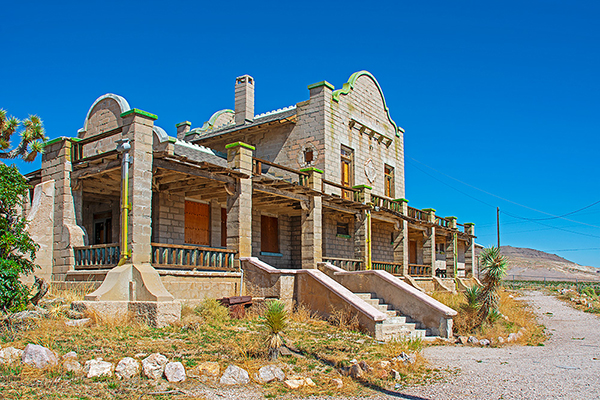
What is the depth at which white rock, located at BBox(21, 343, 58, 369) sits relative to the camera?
714 cm

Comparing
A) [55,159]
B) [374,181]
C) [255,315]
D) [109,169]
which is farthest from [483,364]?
[374,181]

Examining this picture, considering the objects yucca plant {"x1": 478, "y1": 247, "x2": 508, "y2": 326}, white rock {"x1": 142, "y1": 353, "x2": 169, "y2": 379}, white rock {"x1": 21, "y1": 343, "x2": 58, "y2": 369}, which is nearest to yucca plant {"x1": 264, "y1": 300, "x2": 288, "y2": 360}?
white rock {"x1": 142, "y1": 353, "x2": 169, "y2": 379}

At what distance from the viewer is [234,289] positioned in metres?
15.1

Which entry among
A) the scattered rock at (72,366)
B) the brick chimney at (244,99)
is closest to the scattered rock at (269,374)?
the scattered rock at (72,366)

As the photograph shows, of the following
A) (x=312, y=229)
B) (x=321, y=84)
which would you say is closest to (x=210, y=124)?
(x=321, y=84)

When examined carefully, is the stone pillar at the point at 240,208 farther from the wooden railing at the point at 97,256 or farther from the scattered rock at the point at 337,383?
the scattered rock at the point at 337,383

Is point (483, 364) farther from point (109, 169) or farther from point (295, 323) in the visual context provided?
point (109, 169)

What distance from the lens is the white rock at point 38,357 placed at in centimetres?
714

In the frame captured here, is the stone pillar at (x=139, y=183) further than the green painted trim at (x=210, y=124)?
No

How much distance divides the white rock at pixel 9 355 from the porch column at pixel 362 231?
1594 centimetres

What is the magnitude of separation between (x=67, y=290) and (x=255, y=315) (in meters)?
5.04

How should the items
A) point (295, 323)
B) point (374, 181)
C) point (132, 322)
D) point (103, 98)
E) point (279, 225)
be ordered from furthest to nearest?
point (374, 181) < point (279, 225) < point (103, 98) < point (295, 323) < point (132, 322)

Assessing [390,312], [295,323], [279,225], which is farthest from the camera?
[279,225]

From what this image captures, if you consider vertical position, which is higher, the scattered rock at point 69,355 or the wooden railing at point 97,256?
the wooden railing at point 97,256
